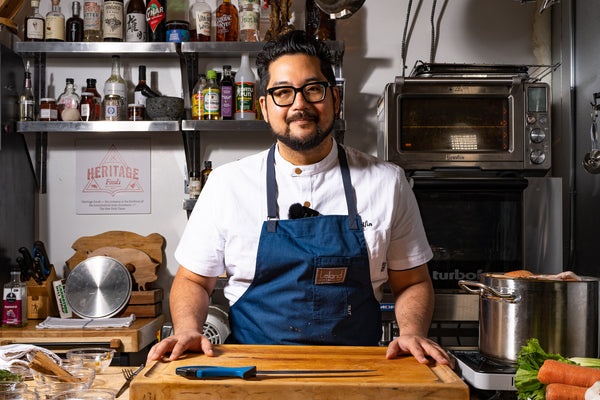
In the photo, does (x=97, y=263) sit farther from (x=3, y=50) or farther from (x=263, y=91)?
(x=263, y=91)

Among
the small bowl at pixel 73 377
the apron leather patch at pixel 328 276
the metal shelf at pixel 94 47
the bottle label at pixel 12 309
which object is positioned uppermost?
the metal shelf at pixel 94 47

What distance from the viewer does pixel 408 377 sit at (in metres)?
1.10

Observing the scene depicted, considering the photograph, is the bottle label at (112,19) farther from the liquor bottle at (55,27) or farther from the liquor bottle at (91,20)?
the liquor bottle at (55,27)

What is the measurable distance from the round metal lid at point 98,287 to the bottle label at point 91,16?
1084 millimetres

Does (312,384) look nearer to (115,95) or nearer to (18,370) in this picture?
(18,370)

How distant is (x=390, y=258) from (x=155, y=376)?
789 millimetres

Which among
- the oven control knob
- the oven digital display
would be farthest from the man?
the oven control knob

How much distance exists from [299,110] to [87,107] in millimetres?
1594

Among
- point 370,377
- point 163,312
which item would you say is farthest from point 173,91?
point 370,377

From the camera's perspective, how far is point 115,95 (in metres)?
2.78

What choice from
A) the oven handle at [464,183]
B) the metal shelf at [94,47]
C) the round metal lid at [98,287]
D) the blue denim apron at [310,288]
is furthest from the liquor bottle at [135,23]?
the blue denim apron at [310,288]

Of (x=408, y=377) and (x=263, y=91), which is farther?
(x=263, y=91)

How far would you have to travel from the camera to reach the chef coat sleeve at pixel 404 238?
64.4 inches

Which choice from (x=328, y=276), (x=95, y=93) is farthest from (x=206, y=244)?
(x=95, y=93)
